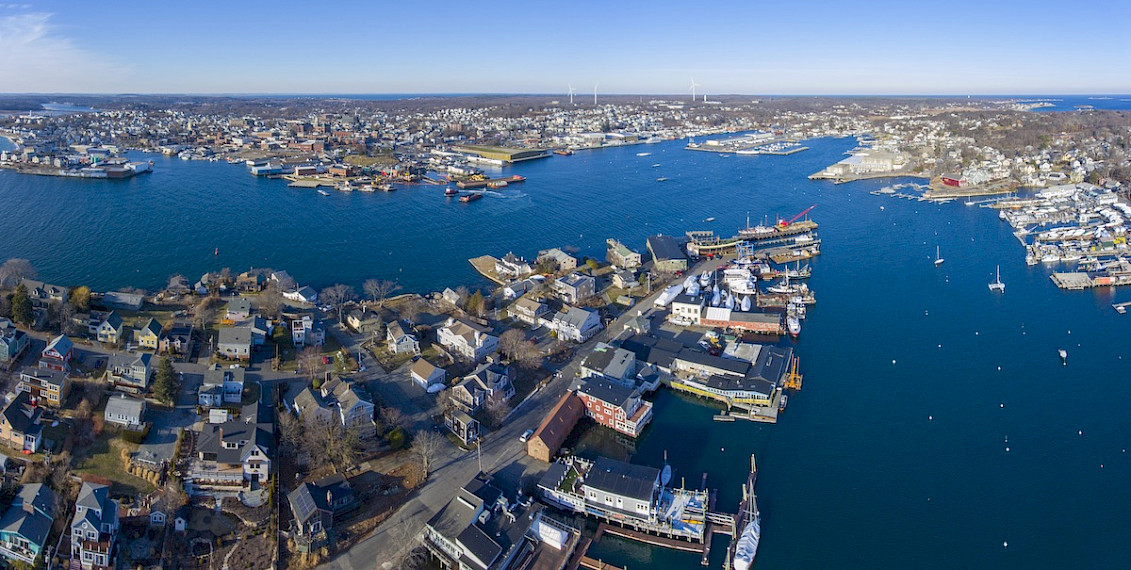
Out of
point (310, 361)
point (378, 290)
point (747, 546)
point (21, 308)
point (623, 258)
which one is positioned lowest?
point (747, 546)

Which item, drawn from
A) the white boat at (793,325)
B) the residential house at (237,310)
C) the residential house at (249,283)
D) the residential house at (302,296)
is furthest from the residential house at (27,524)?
the white boat at (793,325)

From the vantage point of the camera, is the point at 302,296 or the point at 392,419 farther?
the point at 302,296

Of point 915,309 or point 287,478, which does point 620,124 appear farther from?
point 287,478

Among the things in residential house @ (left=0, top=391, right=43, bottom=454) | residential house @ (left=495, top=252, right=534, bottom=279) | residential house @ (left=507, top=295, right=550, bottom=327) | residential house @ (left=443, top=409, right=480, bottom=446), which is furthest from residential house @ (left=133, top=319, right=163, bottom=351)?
residential house @ (left=495, top=252, right=534, bottom=279)

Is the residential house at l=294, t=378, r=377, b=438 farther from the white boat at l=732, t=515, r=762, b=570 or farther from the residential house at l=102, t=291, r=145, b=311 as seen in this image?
the residential house at l=102, t=291, r=145, b=311

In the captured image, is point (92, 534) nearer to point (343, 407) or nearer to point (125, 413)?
point (125, 413)

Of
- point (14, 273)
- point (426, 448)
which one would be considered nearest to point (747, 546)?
point (426, 448)

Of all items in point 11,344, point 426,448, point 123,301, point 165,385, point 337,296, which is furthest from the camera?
point 337,296
